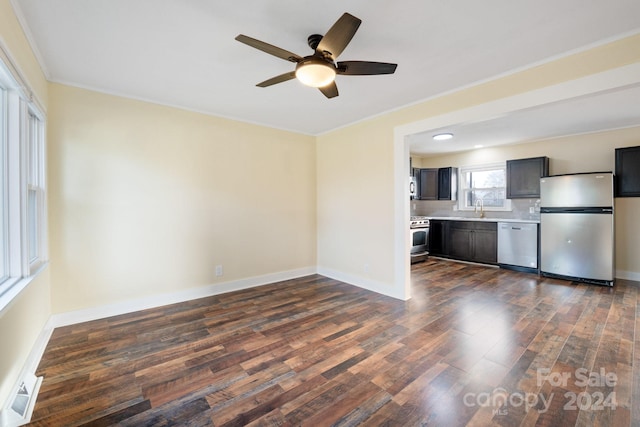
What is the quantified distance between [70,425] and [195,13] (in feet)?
8.66

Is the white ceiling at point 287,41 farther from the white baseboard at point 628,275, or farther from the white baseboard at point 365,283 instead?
the white baseboard at point 628,275

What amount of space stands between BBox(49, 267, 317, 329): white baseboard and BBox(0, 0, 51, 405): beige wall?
1.01 ft

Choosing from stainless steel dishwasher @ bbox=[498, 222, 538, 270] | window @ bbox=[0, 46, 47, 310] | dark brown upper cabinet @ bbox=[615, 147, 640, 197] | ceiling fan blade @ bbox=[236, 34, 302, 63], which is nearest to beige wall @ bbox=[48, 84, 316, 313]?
window @ bbox=[0, 46, 47, 310]

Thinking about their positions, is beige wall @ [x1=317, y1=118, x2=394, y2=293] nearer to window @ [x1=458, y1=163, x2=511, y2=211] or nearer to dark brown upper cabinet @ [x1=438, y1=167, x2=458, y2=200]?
dark brown upper cabinet @ [x1=438, y1=167, x2=458, y2=200]

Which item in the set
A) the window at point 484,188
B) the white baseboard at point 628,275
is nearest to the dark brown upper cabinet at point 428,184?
the window at point 484,188

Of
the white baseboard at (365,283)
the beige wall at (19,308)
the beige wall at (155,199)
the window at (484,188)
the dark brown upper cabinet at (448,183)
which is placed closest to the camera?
the beige wall at (19,308)

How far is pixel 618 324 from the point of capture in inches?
113

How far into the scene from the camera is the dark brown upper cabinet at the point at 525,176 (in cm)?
518

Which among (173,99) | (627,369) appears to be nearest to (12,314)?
(173,99)

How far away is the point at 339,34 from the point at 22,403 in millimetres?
2998

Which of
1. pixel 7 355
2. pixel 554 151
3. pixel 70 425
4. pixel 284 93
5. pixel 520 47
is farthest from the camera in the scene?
pixel 554 151

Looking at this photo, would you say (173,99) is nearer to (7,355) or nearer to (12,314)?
(12,314)

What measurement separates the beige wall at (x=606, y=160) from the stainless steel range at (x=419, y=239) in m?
2.29

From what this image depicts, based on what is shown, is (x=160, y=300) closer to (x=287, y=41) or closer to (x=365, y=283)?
(x=365, y=283)
